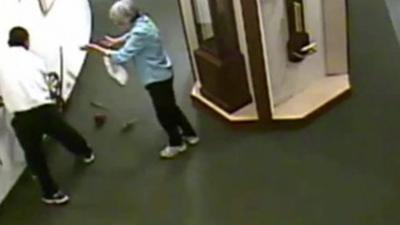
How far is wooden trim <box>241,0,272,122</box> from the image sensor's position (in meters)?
4.39

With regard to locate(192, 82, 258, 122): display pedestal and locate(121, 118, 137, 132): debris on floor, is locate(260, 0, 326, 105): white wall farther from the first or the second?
locate(121, 118, 137, 132): debris on floor

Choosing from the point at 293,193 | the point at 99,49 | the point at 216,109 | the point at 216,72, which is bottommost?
the point at 293,193

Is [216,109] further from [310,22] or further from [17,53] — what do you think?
[17,53]

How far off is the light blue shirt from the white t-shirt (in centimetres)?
51

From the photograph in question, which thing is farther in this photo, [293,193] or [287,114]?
[287,114]

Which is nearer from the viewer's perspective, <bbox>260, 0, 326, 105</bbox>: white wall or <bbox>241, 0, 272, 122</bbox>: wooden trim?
<bbox>241, 0, 272, 122</bbox>: wooden trim

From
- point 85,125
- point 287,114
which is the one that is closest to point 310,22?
point 287,114

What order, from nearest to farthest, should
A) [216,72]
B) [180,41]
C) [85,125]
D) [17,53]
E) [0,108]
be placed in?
1. [17,53]
2. [0,108]
3. [216,72]
4. [85,125]
5. [180,41]

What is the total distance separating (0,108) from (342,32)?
244cm

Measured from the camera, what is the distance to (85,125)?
5207 millimetres

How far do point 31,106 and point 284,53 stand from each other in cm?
182

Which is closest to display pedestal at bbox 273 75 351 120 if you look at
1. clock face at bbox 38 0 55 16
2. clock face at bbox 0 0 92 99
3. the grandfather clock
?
the grandfather clock

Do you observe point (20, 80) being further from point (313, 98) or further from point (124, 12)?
point (313, 98)

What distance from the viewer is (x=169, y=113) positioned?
15.2 ft
